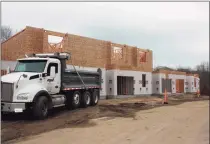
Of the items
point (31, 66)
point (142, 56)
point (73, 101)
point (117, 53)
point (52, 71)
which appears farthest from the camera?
point (142, 56)

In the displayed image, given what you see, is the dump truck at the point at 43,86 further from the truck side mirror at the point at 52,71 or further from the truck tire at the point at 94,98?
the truck tire at the point at 94,98

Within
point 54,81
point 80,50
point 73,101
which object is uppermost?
point 80,50

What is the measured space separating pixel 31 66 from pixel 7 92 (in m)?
2.13

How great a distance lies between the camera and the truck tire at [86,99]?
1783cm

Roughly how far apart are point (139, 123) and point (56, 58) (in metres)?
5.65

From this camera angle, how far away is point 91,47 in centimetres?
2797

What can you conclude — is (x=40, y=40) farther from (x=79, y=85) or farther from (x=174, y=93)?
(x=174, y=93)

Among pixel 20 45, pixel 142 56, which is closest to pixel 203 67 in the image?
pixel 142 56

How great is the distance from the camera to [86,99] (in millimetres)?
18203

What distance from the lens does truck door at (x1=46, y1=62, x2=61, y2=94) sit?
1448cm

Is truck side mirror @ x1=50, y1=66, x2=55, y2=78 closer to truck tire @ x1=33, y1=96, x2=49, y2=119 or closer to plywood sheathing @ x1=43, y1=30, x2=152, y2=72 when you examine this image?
truck tire @ x1=33, y1=96, x2=49, y2=119

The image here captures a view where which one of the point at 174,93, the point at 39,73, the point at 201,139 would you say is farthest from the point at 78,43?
the point at 174,93

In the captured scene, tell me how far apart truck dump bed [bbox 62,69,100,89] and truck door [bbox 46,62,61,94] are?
0.47 meters

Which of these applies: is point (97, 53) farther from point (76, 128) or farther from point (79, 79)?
point (76, 128)
